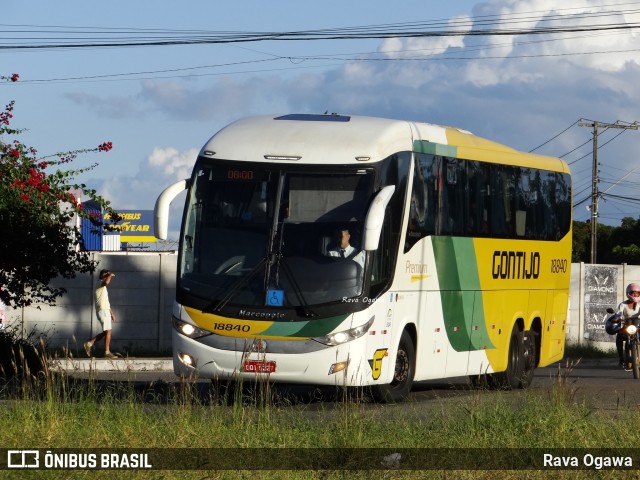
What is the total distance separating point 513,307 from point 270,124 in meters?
5.59

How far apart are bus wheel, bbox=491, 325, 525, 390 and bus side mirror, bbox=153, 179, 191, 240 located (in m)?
6.44

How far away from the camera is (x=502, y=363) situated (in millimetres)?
20281

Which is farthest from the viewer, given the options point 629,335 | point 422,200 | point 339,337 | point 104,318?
point 104,318

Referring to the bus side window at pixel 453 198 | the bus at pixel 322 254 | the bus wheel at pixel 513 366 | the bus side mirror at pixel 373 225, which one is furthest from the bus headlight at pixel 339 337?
the bus wheel at pixel 513 366

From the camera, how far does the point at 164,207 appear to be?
55.1ft

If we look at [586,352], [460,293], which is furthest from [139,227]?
[460,293]

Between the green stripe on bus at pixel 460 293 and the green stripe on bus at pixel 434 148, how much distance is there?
1168 mm

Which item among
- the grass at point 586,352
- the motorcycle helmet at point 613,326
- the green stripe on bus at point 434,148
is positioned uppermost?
the green stripe on bus at point 434,148

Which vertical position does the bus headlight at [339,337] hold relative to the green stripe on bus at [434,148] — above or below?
below

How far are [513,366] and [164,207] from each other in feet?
22.3

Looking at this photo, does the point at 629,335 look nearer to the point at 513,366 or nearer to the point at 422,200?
the point at 513,366

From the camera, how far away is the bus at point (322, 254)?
15.8 m

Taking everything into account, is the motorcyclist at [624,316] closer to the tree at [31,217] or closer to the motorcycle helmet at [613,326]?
the motorcycle helmet at [613,326]

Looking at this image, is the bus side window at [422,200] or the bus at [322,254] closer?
the bus at [322,254]
